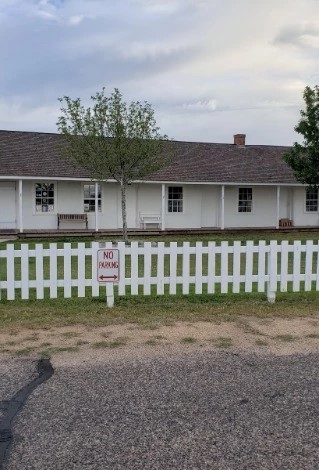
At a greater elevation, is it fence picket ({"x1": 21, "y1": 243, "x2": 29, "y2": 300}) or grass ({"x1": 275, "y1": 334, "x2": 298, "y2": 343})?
fence picket ({"x1": 21, "y1": 243, "x2": 29, "y2": 300})

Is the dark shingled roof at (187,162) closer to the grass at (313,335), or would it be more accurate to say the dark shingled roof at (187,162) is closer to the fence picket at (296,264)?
the fence picket at (296,264)

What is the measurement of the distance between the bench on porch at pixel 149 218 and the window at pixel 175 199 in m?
1.03

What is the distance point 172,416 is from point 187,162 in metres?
23.3

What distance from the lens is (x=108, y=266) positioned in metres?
7.51

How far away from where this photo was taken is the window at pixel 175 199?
25.1 m

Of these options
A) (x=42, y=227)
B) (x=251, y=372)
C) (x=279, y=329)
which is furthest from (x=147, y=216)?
(x=251, y=372)

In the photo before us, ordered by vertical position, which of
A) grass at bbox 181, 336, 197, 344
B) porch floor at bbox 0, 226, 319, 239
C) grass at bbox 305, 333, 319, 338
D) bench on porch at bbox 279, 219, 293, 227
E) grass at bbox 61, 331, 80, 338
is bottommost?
grass at bbox 305, 333, 319, 338

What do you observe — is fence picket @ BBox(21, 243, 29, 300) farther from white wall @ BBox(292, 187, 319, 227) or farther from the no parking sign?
white wall @ BBox(292, 187, 319, 227)

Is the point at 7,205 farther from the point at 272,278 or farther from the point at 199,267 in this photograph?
the point at 272,278

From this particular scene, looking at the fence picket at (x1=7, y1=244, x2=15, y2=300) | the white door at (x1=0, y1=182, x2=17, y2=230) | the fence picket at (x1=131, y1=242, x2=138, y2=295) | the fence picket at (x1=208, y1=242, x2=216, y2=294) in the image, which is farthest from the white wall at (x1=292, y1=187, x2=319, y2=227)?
the fence picket at (x1=7, y1=244, x2=15, y2=300)

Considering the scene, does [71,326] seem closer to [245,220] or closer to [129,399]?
[129,399]

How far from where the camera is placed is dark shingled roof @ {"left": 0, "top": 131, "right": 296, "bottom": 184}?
75.0 ft

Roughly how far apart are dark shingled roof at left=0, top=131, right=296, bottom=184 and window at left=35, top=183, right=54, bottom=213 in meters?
0.88

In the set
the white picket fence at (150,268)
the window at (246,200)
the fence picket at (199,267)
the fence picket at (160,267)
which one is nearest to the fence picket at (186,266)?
the white picket fence at (150,268)
